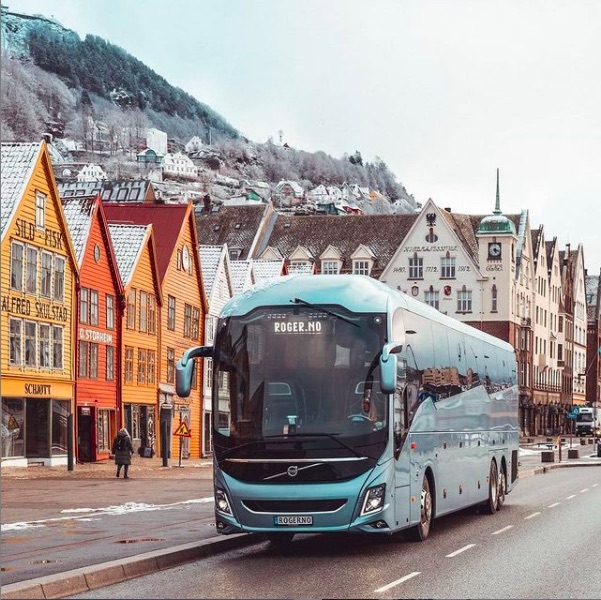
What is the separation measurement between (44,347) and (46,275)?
2660 millimetres

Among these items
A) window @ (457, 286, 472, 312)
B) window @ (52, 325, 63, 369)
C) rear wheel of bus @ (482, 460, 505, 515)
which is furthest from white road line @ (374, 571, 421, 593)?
window @ (457, 286, 472, 312)

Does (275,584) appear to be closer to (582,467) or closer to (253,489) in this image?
(253,489)

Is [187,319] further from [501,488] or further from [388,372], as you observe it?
[388,372]

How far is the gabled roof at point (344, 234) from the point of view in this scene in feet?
352

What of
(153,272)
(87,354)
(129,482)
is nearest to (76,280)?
(87,354)

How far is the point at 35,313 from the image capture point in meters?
47.2

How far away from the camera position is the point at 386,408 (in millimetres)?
17109

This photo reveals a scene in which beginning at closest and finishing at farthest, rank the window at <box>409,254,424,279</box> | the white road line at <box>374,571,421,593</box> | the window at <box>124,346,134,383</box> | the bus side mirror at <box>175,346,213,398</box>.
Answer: the white road line at <box>374,571,421,593</box>, the bus side mirror at <box>175,346,213,398</box>, the window at <box>124,346,134,383</box>, the window at <box>409,254,424,279</box>

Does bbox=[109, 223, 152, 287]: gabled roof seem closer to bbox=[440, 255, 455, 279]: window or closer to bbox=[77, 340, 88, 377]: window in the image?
bbox=[77, 340, 88, 377]: window

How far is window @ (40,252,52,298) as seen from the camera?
47.9 metres

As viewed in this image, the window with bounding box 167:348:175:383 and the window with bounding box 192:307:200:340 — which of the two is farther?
the window with bounding box 192:307:200:340

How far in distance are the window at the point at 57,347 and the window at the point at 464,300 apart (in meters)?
57.3

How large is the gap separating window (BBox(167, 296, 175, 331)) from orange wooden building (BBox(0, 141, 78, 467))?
1231cm

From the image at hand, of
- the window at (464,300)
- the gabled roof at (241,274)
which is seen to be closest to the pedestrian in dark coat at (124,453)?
the gabled roof at (241,274)
